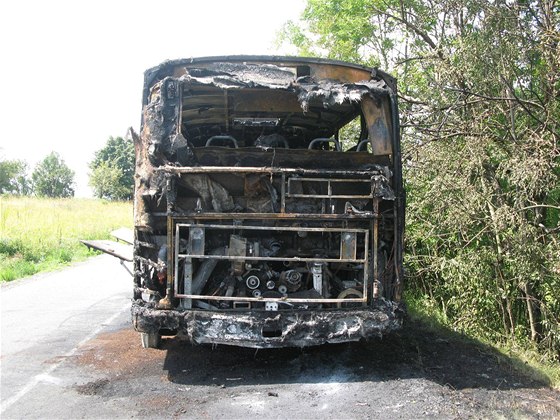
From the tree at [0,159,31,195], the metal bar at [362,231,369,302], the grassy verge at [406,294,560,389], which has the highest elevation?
the tree at [0,159,31,195]

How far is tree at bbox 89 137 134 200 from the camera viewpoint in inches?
2217

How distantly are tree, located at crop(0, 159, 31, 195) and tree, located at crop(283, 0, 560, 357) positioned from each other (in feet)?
206

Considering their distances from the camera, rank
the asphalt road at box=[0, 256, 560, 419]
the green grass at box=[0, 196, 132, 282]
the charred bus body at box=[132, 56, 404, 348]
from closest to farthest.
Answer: the asphalt road at box=[0, 256, 560, 419] < the charred bus body at box=[132, 56, 404, 348] < the green grass at box=[0, 196, 132, 282]

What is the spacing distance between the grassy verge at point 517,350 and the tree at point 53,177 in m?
63.5

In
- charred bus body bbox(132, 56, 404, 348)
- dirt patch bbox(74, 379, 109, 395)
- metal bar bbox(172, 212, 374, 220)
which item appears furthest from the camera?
metal bar bbox(172, 212, 374, 220)

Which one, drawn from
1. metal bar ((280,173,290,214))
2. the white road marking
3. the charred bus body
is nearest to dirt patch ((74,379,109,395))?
the white road marking

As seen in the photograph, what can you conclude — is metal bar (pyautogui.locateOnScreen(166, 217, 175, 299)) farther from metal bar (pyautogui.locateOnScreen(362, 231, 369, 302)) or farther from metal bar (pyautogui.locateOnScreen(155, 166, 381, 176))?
metal bar (pyautogui.locateOnScreen(362, 231, 369, 302))

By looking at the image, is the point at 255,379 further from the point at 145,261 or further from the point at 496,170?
the point at 496,170

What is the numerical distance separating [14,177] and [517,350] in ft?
229

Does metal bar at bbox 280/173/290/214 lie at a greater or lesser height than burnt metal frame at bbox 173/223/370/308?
greater

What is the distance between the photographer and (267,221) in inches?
212

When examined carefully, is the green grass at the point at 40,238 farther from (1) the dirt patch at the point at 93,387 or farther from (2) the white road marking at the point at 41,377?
(1) the dirt patch at the point at 93,387

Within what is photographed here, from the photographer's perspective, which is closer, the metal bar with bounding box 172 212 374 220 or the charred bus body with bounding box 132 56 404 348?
the charred bus body with bounding box 132 56 404 348

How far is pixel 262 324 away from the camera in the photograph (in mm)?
5027
